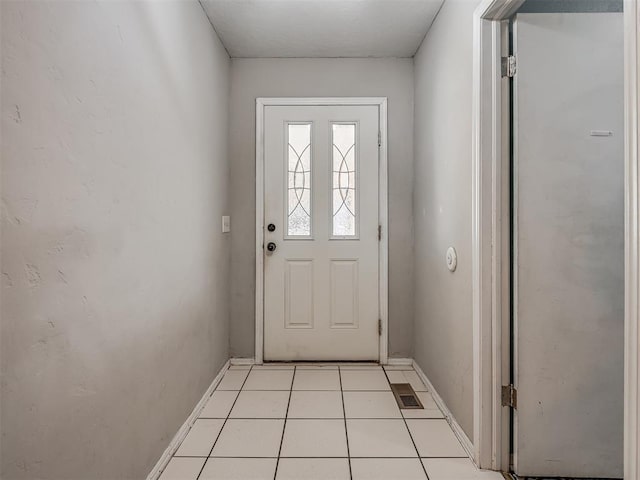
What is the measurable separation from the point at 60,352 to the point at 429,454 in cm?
162

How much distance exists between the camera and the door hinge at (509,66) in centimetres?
169

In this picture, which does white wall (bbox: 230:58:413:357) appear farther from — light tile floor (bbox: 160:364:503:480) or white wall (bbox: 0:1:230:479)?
white wall (bbox: 0:1:230:479)

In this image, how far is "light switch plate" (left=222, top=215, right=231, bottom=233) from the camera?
2859 millimetres

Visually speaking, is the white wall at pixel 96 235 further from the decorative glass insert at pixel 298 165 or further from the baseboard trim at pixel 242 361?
the decorative glass insert at pixel 298 165

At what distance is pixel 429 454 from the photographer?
1849 millimetres

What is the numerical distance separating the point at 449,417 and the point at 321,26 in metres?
2.55

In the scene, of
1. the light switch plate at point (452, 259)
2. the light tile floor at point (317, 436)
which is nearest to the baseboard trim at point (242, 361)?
the light tile floor at point (317, 436)

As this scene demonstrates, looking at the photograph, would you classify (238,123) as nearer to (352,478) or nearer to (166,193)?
(166,193)

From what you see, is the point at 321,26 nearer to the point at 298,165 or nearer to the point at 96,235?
the point at 298,165

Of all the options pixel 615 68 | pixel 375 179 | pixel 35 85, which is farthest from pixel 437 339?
pixel 35 85

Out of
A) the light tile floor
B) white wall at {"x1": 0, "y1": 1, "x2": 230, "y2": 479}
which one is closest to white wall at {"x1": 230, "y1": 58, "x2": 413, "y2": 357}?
the light tile floor

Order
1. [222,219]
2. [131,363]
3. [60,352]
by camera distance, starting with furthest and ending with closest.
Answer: [222,219]
[131,363]
[60,352]

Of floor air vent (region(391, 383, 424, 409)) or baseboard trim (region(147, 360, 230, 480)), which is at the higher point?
baseboard trim (region(147, 360, 230, 480))

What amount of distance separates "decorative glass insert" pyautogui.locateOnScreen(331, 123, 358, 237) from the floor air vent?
3.81 ft
